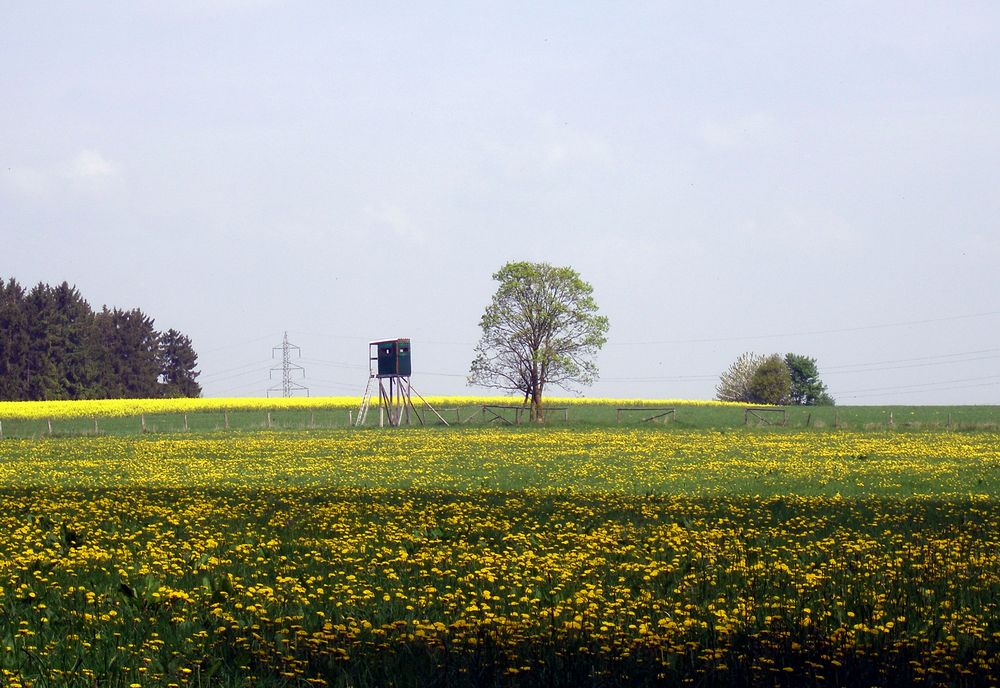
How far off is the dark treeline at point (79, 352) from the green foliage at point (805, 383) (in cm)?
7687

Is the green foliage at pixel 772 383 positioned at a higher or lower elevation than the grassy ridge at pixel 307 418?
higher

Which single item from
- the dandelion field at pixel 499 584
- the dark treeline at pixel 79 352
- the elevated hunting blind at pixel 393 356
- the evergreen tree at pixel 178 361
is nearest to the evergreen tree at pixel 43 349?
the dark treeline at pixel 79 352

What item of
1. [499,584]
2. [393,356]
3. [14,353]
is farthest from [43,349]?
[499,584]

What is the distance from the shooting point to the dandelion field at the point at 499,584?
295 inches

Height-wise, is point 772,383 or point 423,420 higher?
point 772,383

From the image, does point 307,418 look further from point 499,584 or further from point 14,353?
point 499,584

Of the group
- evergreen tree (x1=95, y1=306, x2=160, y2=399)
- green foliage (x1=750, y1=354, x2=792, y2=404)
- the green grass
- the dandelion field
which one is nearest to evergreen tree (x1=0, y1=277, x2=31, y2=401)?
evergreen tree (x1=95, y1=306, x2=160, y2=399)

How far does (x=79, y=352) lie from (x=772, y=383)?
78.7 meters

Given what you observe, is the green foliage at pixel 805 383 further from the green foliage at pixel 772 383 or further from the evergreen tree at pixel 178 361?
the evergreen tree at pixel 178 361

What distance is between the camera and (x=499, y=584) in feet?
35.0

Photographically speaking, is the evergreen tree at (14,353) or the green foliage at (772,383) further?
the green foliage at (772,383)

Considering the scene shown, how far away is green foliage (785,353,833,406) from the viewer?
139 metres

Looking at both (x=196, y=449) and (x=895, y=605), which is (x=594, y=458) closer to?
(x=196, y=449)

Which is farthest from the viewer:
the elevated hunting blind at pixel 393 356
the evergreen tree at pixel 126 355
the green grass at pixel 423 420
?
the evergreen tree at pixel 126 355
